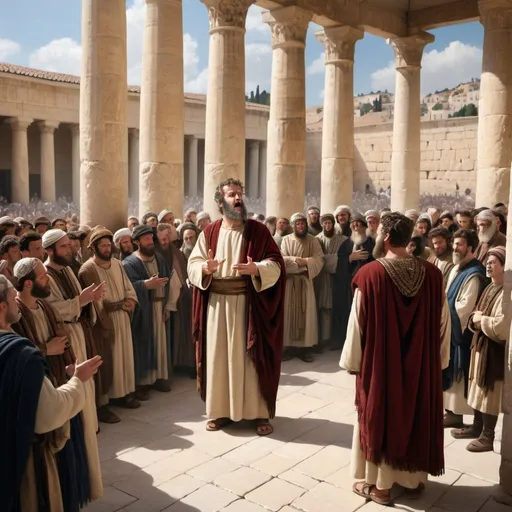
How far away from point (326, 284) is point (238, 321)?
3438mm

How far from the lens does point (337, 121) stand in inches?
564

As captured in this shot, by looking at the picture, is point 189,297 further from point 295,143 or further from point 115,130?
point 295,143

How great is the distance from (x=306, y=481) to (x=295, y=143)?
350 inches

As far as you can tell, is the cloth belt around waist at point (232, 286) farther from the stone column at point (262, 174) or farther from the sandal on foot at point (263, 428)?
the stone column at point (262, 174)

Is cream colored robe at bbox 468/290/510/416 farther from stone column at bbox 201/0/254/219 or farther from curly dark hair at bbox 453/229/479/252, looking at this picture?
stone column at bbox 201/0/254/219

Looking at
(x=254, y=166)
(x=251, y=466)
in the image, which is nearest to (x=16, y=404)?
(x=251, y=466)

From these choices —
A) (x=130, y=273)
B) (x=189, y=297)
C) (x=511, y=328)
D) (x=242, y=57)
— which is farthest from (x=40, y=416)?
(x=242, y=57)

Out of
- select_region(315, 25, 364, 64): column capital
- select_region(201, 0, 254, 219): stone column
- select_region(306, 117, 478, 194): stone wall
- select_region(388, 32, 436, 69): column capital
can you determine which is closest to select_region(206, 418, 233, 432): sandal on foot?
select_region(201, 0, 254, 219): stone column

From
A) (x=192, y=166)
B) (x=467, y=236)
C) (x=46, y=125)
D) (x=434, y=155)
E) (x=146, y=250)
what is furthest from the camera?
(x=192, y=166)

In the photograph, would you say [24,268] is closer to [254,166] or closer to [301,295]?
[301,295]

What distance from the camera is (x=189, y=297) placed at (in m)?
7.39

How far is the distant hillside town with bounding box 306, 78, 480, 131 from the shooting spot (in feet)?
110

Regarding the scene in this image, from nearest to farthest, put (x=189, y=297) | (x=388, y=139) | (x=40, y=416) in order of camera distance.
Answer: (x=40, y=416) < (x=189, y=297) < (x=388, y=139)

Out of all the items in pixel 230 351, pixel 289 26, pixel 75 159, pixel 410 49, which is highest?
pixel 410 49
